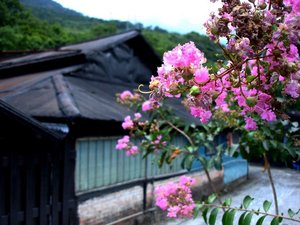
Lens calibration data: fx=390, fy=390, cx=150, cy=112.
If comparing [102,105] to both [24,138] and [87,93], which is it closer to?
[87,93]

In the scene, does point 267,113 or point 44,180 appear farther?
point 44,180

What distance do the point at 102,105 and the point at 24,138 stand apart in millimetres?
1926

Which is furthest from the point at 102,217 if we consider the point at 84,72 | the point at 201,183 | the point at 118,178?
the point at 201,183

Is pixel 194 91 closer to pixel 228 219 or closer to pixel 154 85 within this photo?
pixel 154 85

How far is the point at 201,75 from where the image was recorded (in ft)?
3.92

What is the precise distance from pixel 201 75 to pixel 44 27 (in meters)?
10.9

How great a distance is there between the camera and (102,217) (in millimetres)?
6516

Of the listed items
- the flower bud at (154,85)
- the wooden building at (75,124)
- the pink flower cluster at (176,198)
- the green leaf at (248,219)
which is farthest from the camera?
the wooden building at (75,124)

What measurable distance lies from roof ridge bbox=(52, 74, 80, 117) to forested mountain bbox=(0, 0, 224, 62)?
119 centimetres

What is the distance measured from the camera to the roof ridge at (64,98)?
5455 millimetres

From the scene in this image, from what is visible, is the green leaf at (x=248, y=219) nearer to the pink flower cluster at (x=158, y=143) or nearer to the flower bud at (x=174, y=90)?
Answer: the flower bud at (x=174, y=90)

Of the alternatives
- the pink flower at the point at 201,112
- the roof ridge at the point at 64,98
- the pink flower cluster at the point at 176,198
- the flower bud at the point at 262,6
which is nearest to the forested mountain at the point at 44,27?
the roof ridge at the point at 64,98

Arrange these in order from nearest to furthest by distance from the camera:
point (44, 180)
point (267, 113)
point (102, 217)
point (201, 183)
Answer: point (267, 113) → point (44, 180) → point (102, 217) → point (201, 183)

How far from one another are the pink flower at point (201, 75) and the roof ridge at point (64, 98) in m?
4.30
